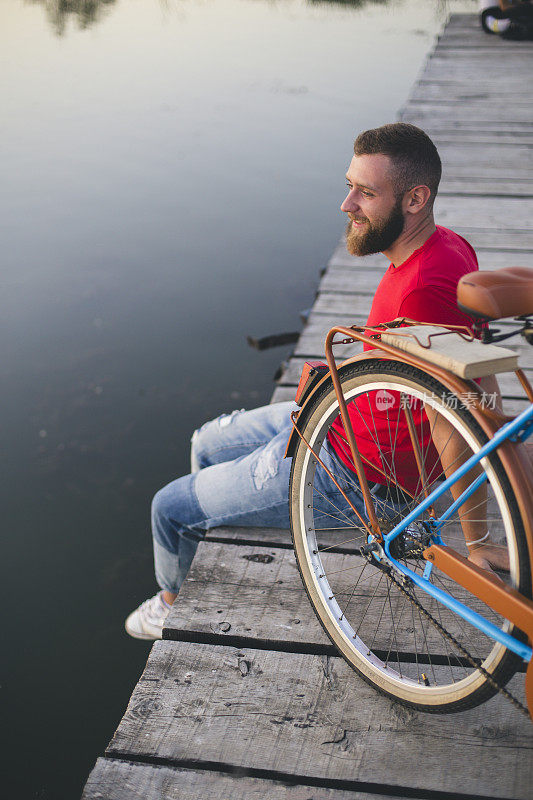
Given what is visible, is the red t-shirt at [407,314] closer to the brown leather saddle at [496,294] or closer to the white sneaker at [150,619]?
the brown leather saddle at [496,294]

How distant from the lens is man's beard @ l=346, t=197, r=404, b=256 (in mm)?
1782

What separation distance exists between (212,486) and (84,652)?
1.24 m

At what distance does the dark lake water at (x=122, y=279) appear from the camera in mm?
2895

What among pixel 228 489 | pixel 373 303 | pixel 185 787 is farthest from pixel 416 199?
pixel 185 787

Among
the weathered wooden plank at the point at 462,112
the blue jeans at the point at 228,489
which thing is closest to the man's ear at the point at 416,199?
the blue jeans at the point at 228,489

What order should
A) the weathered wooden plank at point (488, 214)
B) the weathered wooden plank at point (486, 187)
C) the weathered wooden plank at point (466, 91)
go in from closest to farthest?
1. the weathered wooden plank at point (488, 214)
2. the weathered wooden plank at point (486, 187)
3. the weathered wooden plank at point (466, 91)

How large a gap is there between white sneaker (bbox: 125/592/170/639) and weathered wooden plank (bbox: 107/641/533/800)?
686mm

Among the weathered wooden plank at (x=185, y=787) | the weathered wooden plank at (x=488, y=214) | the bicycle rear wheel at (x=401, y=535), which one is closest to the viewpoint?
the bicycle rear wheel at (x=401, y=535)

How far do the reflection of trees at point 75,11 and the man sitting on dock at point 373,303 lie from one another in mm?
12754

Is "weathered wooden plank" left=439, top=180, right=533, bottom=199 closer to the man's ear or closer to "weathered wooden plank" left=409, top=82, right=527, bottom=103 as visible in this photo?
"weathered wooden plank" left=409, top=82, right=527, bottom=103

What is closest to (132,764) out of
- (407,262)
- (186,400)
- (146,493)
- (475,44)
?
(407,262)

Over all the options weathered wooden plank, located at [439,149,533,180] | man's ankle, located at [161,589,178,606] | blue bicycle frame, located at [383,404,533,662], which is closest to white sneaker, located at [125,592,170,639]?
man's ankle, located at [161,589,178,606]

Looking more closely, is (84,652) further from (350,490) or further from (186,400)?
(186,400)

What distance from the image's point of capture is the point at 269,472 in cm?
200
